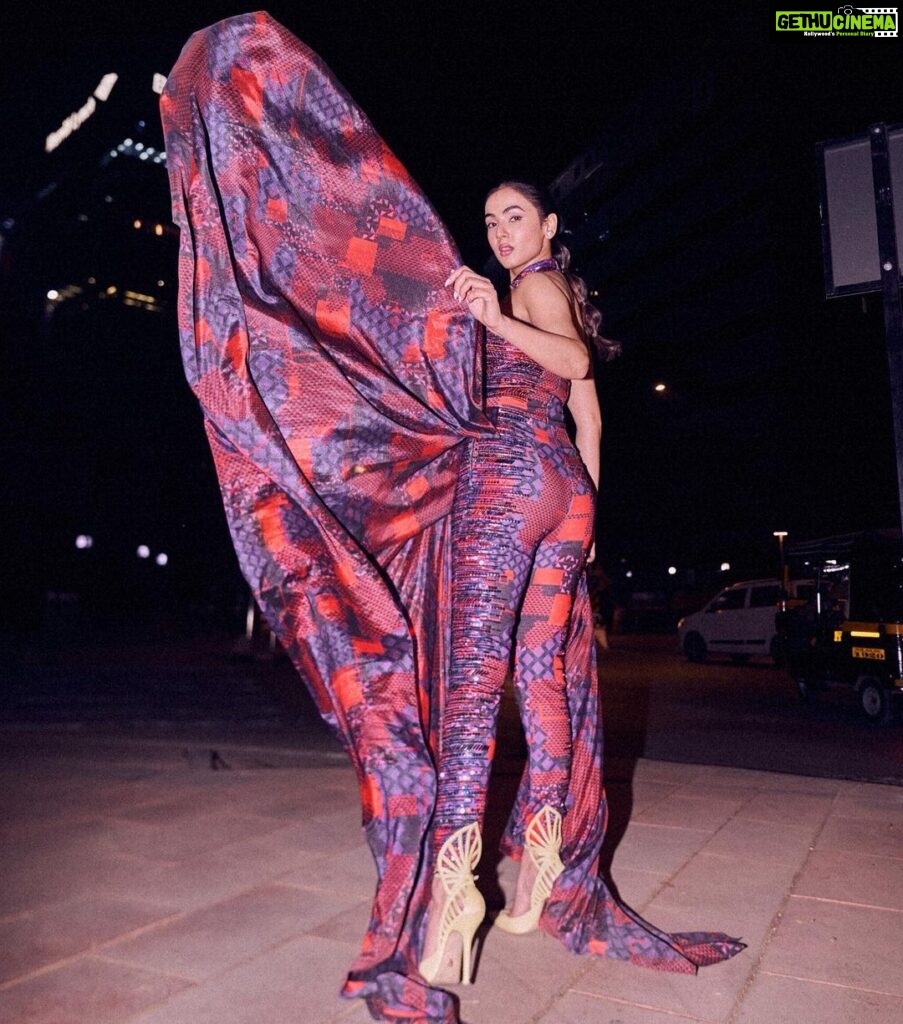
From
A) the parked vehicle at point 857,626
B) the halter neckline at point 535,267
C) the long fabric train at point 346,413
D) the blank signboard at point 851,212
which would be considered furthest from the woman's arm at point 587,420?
the parked vehicle at point 857,626

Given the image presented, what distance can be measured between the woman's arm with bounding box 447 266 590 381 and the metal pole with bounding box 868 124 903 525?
1169mm

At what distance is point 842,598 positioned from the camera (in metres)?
9.19

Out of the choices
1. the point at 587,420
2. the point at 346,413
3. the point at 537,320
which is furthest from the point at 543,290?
the point at 346,413

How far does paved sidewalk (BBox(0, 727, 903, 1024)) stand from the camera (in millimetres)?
1709

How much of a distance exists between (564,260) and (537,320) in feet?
1.03

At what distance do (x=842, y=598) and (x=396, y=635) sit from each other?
8947 mm

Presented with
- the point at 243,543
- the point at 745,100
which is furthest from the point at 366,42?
the point at 745,100

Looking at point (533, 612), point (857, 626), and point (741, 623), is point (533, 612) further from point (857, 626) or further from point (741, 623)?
point (741, 623)

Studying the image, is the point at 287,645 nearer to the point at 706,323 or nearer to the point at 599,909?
the point at 599,909

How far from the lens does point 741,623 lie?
1506cm

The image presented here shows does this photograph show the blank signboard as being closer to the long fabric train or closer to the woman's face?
the woman's face

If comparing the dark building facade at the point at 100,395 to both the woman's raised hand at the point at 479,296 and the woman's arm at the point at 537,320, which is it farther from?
the woman's raised hand at the point at 479,296

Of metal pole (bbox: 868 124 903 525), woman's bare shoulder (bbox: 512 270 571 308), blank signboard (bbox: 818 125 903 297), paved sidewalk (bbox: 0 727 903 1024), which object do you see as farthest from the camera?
blank signboard (bbox: 818 125 903 297)

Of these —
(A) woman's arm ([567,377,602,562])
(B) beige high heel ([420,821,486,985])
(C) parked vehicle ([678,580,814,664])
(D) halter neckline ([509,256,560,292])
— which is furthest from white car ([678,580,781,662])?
(B) beige high heel ([420,821,486,985])
